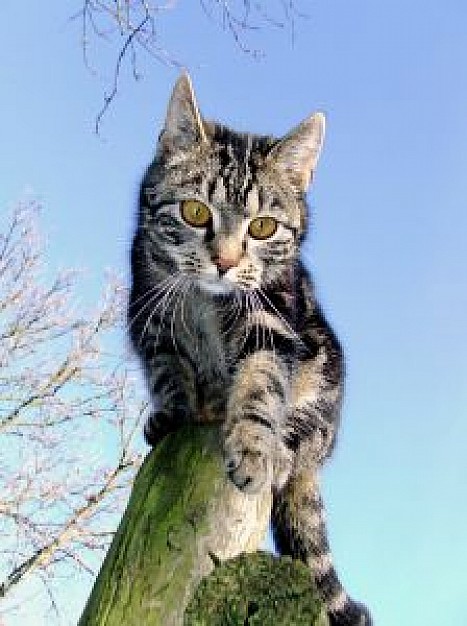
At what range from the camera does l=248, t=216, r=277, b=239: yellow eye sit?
3.13 m

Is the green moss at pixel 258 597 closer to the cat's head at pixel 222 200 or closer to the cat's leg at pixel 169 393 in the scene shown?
the cat's leg at pixel 169 393

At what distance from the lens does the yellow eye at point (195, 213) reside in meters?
3.10

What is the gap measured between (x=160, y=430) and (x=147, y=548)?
3.10 feet

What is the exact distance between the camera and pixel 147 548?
6.83 feet

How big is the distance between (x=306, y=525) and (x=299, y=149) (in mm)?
1229

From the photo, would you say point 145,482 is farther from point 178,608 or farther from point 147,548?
point 178,608

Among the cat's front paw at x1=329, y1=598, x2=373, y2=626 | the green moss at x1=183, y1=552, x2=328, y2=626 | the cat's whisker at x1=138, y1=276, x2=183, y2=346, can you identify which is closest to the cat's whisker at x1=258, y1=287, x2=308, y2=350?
the cat's whisker at x1=138, y1=276, x2=183, y2=346

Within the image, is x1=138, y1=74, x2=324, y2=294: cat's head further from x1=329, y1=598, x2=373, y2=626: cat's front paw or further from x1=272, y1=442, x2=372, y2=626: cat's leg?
x1=329, y1=598, x2=373, y2=626: cat's front paw

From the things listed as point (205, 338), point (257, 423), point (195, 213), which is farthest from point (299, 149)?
point (257, 423)

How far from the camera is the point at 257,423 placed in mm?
2746

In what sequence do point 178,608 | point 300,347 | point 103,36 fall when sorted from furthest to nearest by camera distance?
point 103,36, point 300,347, point 178,608

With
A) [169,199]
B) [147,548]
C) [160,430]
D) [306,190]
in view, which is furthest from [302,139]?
[147,548]

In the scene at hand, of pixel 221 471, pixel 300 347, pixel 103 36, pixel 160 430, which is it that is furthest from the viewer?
pixel 103 36

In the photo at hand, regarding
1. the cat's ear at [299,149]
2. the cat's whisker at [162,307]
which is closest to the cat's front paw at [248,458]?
the cat's whisker at [162,307]
